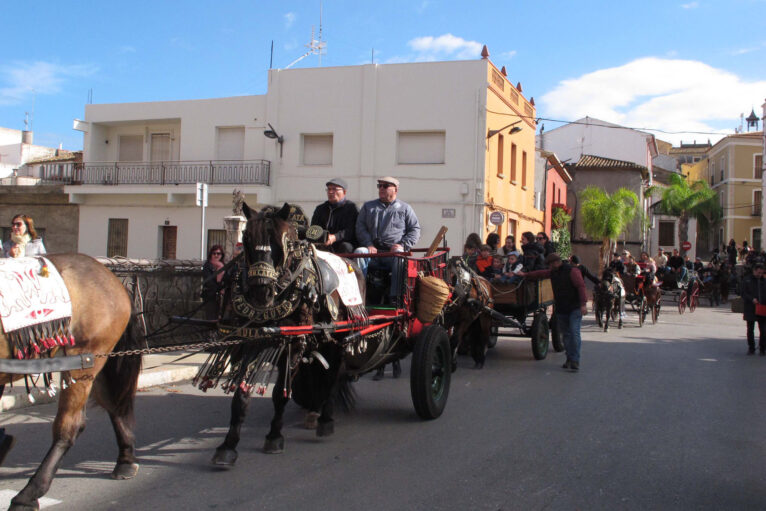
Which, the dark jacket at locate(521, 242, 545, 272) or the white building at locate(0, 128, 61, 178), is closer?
the dark jacket at locate(521, 242, 545, 272)

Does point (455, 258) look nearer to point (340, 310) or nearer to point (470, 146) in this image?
Answer: point (340, 310)

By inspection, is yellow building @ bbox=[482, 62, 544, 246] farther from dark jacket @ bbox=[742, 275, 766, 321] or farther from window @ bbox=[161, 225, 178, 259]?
window @ bbox=[161, 225, 178, 259]

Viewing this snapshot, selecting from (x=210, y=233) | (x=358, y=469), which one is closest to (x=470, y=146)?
(x=210, y=233)

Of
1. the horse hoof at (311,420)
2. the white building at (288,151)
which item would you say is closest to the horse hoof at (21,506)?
the horse hoof at (311,420)

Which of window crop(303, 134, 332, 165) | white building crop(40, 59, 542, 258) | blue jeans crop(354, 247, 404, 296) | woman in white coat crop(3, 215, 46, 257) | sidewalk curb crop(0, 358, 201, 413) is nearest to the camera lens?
blue jeans crop(354, 247, 404, 296)

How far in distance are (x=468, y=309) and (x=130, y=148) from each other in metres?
21.6

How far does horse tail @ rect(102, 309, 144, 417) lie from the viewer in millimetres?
4586

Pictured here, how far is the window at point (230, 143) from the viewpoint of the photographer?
2433 cm

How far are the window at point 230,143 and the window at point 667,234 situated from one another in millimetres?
42482

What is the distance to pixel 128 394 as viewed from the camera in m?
4.66

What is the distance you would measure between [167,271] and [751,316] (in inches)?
403

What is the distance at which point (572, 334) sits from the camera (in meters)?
9.54

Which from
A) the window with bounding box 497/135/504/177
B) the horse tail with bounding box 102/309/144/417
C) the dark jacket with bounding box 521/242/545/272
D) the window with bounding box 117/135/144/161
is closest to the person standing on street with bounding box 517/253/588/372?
the dark jacket with bounding box 521/242/545/272

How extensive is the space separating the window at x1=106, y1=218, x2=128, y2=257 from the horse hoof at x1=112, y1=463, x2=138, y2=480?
74.1 ft
